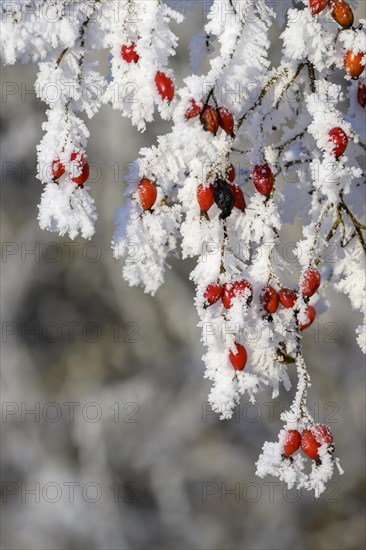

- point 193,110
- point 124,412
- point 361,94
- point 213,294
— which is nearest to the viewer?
point 193,110

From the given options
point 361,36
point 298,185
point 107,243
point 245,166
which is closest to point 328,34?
point 361,36

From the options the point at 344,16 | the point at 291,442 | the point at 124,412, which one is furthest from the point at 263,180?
the point at 124,412

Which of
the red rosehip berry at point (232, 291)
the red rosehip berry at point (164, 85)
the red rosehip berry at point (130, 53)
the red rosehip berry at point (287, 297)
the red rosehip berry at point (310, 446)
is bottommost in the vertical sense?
the red rosehip berry at point (310, 446)

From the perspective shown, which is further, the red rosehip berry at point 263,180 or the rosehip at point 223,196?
the red rosehip berry at point 263,180

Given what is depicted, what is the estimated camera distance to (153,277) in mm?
1600

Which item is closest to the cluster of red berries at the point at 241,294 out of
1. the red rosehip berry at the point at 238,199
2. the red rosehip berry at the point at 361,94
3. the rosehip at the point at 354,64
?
the red rosehip berry at the point at 238,199

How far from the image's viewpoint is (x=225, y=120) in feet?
4.29

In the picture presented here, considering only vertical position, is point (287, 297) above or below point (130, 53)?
below

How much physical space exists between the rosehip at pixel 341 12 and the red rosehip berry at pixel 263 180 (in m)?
0.28

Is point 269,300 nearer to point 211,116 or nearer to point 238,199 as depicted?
point 238,199

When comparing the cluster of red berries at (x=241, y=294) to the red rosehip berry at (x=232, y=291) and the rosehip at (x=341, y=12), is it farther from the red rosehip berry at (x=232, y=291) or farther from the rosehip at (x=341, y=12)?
the rosehip at (x=341, y=12)

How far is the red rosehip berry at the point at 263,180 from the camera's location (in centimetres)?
146

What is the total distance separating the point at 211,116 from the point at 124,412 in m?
5.93

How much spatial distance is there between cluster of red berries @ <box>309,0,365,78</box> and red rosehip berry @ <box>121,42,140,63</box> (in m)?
0.32
